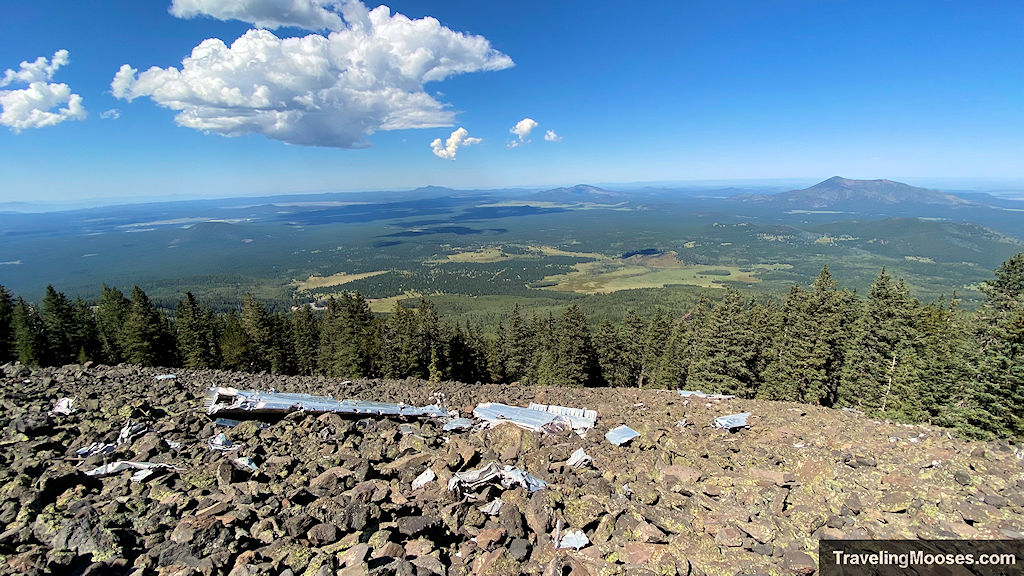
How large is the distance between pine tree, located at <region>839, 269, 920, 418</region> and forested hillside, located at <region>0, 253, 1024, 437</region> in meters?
0.08

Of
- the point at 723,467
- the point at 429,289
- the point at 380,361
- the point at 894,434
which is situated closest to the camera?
the point at 723,467

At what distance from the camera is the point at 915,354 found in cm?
2397

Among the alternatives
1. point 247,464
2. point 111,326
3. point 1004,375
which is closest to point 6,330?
point 111,326

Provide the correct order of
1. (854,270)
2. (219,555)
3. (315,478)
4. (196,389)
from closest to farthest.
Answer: (219,555), (315,478), (196,389), (854,270)

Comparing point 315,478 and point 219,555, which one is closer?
point 219,555

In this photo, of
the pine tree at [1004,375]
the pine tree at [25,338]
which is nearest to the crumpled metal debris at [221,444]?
the pine tree at [1004,375]

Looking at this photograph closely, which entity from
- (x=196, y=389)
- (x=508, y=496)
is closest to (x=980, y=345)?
(x=508, y=496)

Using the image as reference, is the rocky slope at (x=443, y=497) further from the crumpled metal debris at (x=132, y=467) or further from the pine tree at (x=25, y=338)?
the pine tree at (x=25, y=338)

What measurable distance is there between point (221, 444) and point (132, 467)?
1690 mm

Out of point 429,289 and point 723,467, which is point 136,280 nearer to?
point 429,289

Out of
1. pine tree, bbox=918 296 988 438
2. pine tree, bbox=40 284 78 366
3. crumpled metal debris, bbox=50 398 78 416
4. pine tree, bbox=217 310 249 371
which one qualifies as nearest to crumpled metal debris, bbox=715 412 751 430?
pine tree, bbox=918 296 988 438

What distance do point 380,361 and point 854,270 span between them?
222500 millimetres

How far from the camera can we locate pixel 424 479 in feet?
30.7

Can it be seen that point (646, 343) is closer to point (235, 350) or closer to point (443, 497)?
point (443, 497)
